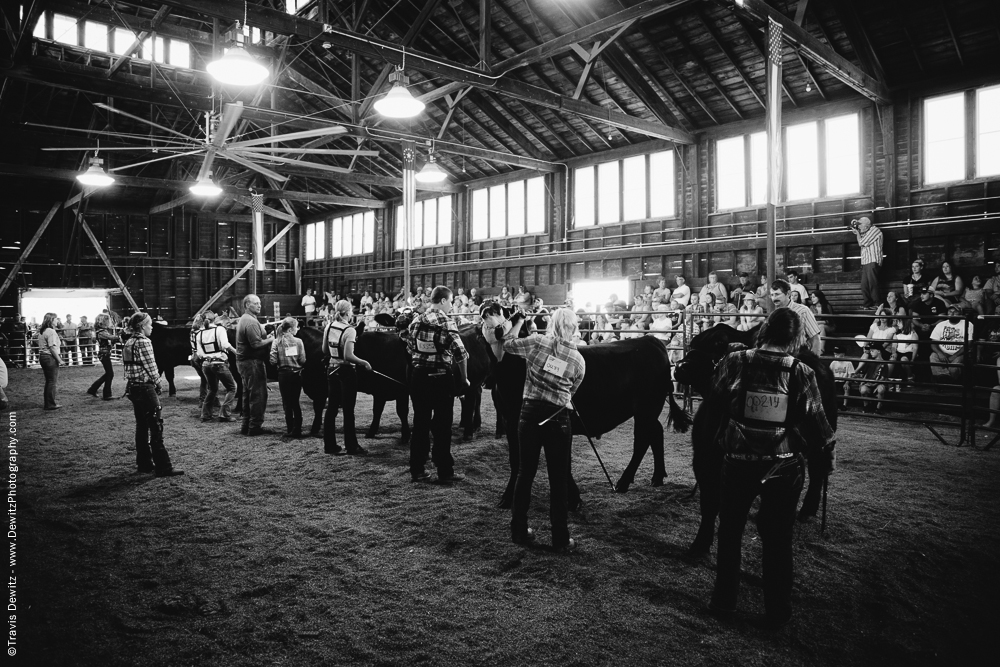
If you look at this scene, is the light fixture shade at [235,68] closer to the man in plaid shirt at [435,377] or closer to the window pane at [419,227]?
the man in plaid shirt at [435,377]

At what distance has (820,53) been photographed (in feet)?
38.5

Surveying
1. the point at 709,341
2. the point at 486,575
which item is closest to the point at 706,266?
the point at 709,341

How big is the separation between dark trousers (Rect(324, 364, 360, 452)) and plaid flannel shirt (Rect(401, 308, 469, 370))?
1.67 metres

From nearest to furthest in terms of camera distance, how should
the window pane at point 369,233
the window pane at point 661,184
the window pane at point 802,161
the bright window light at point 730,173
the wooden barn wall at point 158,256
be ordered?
the window pane at point 802,161
the bright window light at point 730,173
the window pane at point 661,184
the wooden barn wall at point 158,256
the window pane at point 369,233

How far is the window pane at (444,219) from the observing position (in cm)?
2670

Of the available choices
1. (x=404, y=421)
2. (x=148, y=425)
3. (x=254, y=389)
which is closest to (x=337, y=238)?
(x=254, y=389)

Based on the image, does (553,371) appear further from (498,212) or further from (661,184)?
(498,212)

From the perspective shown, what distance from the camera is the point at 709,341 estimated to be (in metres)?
5.67

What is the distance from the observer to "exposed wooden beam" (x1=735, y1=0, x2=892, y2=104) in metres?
9.94

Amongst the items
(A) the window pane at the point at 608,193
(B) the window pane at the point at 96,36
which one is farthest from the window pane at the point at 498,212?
(B) the window pane at the point at 96,36

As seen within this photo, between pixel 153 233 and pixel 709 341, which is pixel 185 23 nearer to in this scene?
pixel 153 233

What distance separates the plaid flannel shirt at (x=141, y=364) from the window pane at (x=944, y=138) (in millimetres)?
16326

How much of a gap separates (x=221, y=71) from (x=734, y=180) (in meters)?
14.0

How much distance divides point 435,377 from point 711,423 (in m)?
2.82
